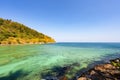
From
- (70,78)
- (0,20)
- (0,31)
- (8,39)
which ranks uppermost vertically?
(0,20)

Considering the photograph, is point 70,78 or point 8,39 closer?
point 70,78

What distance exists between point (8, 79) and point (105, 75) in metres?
9.97

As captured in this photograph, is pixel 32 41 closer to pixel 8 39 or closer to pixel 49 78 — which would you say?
pixel 8 39

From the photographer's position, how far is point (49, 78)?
14578 mm

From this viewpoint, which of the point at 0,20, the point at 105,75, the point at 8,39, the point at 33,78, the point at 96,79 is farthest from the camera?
the point at 0,20

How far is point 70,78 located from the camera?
48.3 feet

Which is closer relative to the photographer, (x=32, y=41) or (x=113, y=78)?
(x=113, y=78)

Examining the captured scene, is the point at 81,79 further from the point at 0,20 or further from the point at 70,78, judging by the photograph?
the point at 0,20

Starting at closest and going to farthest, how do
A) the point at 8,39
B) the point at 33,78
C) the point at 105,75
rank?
the point at 105,75, the point at 33,78, the point at 8,39

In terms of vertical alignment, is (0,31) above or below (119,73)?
above

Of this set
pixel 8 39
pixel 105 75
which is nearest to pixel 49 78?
pixel 105 75

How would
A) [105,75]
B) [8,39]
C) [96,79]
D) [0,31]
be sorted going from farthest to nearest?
[0,31], [8,39], [105,75], [96,79]

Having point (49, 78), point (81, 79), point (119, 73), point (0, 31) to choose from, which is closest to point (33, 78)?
point (49, 78)

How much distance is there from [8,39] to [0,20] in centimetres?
6500
